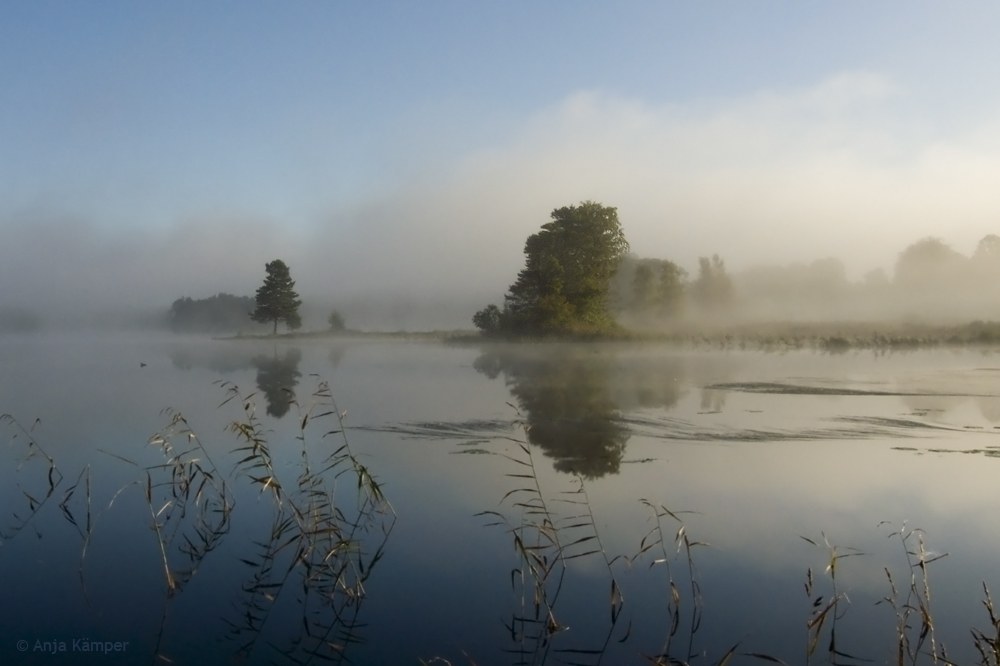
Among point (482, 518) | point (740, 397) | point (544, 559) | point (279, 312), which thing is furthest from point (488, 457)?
point (279, 312)

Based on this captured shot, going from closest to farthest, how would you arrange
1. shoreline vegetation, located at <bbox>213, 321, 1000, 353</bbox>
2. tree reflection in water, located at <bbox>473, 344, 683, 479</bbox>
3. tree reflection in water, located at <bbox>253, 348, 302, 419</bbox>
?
1. tree reflection in water, located at <bbox>473, 344, 683, 479</bbox>
2. tree reflection in water, located at <bbox>253, 348, 302, 419</bbox>
3. shoreline vegetation, located at <bbox>213, 321, 1000, 353</bbox>

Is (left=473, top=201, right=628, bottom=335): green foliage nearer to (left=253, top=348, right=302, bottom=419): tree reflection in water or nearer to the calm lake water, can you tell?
(left=253, top=348, right=302, bottom=419): tree reflection in water

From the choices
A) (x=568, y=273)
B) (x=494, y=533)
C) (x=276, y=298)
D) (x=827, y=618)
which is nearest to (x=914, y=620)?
(x=827, y=618)

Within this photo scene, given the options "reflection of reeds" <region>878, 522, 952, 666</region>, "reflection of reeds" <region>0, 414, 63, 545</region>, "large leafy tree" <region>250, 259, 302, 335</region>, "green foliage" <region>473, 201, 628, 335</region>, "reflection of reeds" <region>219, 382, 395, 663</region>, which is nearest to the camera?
"reflection of reeds" <region>878, 522, 952, 666</region>

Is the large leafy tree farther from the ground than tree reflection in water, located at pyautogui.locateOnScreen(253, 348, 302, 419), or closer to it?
farther from the ground

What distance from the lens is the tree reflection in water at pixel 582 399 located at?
7.88m

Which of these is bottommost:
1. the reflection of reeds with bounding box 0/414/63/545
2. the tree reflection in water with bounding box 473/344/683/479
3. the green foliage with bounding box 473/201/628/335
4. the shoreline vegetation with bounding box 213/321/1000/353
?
the reflection of reeds with bounding box 0/414/63/545

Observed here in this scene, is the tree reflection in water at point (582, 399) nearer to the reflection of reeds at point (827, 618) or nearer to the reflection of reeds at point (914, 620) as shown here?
the reflection of reeds at point (827, 618)

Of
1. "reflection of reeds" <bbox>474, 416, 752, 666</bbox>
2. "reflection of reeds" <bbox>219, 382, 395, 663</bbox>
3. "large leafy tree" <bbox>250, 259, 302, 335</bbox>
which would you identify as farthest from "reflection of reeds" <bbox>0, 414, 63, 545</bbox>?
"large leafy tree" <bbox>250, 259, 302, 335</bbox>

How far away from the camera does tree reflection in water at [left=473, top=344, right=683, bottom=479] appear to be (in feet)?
25.8

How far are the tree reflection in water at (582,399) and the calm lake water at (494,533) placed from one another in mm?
102

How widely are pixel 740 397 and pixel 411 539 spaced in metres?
8.78

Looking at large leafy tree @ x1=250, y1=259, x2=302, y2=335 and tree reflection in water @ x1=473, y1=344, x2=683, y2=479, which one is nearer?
tree reflection in water @ x1=473, y1=344, x2=683, y2=479

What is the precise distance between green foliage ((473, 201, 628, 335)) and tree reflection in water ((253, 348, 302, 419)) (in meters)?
14.2
